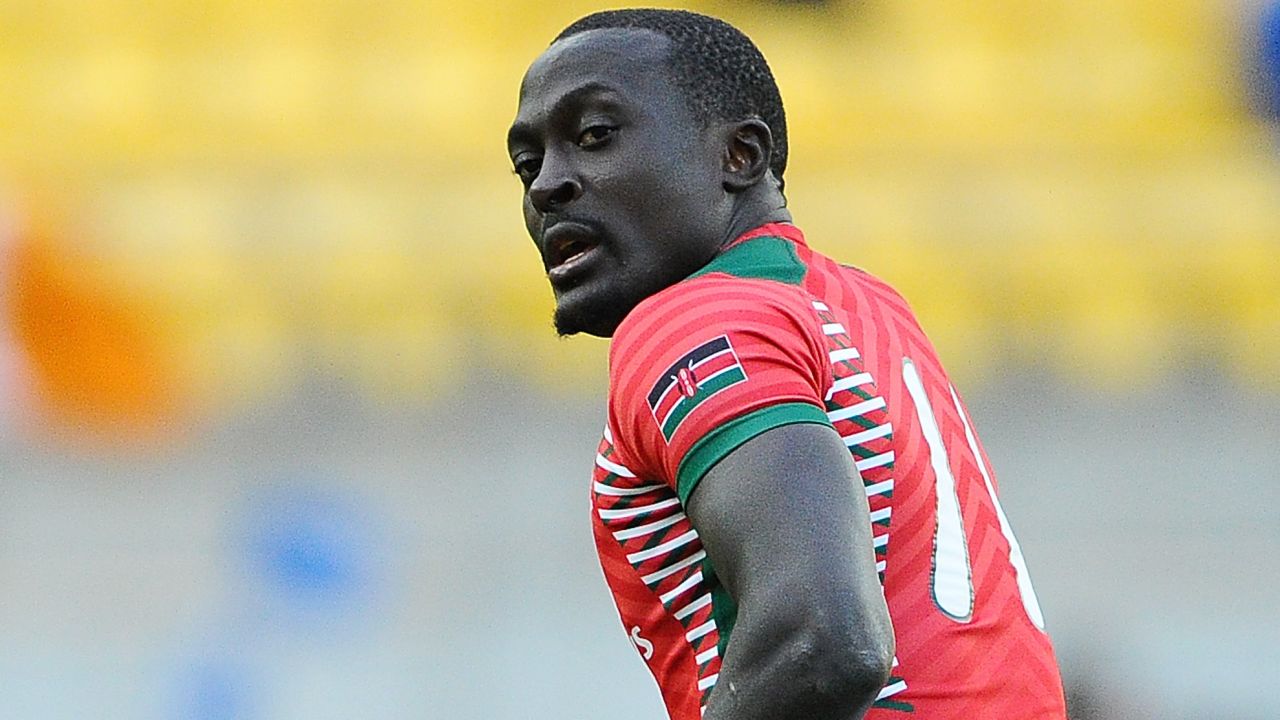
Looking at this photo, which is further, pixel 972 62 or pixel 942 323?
pixel 972 62

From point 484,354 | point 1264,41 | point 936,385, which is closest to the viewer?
point 936,385

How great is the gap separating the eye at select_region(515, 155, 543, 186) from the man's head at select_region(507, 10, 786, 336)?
0.02 m

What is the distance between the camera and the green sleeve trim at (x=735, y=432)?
160 centimetres

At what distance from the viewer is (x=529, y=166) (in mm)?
2059

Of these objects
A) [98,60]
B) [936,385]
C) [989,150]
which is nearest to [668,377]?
[936,385]

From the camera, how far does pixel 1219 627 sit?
691 centimetres

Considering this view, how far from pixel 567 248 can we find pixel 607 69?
7.4 inches

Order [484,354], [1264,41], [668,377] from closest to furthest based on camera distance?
[668,377], [484,354], [1264,41]

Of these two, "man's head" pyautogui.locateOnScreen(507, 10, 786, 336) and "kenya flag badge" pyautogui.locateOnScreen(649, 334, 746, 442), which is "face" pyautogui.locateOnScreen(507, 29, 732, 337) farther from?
"kenya flag badge" pyautogui.locateOnScreen(649, 334, 746, 442)

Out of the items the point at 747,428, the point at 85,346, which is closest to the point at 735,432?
the point at 747,428

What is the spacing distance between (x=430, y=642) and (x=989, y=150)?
301 cm

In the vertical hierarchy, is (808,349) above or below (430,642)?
above

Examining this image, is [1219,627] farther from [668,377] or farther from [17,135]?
[668,377]

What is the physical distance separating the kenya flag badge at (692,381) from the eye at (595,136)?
1.19 feet
